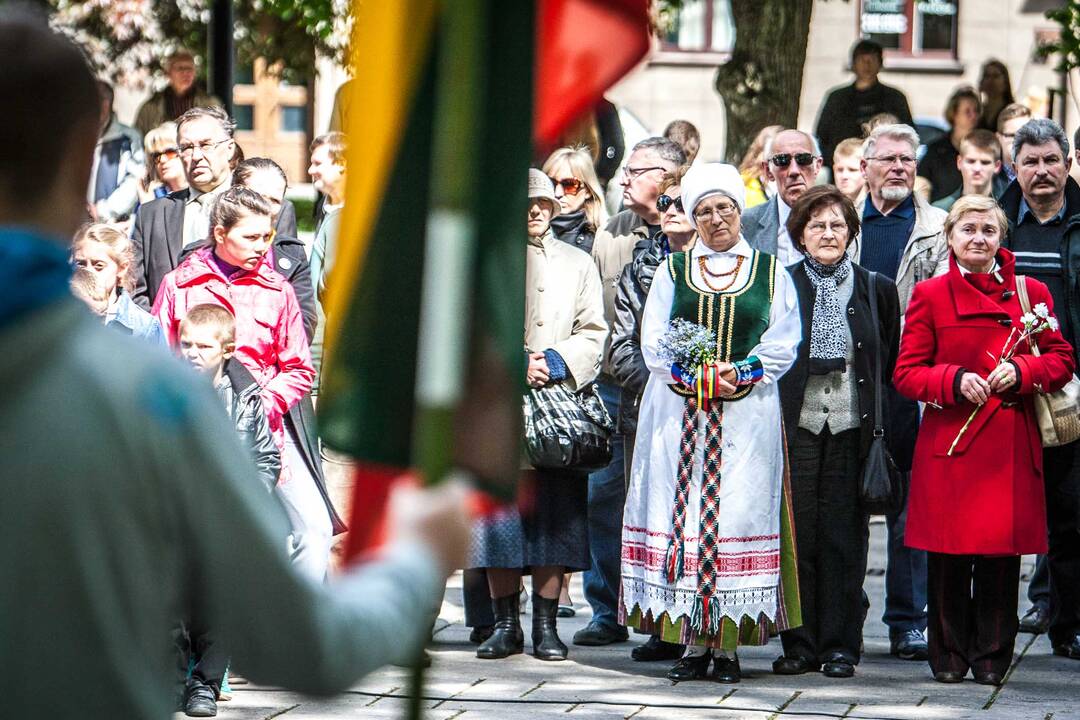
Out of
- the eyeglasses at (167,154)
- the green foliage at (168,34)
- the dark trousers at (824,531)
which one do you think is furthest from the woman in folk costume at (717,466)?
the green foliage at (168,34)

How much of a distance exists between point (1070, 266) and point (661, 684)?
263 cm

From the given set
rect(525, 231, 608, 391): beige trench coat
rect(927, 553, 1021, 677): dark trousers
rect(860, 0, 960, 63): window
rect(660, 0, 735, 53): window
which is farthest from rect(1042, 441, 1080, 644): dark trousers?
rect(660, 0, 735, 53): window

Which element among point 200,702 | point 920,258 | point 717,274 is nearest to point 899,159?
point 920,258

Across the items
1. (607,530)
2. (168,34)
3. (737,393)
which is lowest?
(607,530)

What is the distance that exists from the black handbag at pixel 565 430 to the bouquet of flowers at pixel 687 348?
2.08 feet

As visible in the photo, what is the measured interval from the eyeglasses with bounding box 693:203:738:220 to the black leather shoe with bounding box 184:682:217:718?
2.72 meters

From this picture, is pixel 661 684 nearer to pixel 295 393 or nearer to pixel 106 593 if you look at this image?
pixel 295 393

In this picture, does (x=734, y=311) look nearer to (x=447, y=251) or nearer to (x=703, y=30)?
(x=447, y=251)

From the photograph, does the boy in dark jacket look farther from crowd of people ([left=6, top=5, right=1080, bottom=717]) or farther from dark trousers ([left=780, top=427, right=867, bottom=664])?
dark trousers ([left=780, top=427, right=867, bottom=664])

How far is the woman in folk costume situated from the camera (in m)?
7.44

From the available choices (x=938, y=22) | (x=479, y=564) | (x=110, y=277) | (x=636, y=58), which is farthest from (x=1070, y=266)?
(x=938, y=22)

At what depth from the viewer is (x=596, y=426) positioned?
798 centimetres

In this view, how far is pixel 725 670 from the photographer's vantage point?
299 inches

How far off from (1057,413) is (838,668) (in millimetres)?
1368
